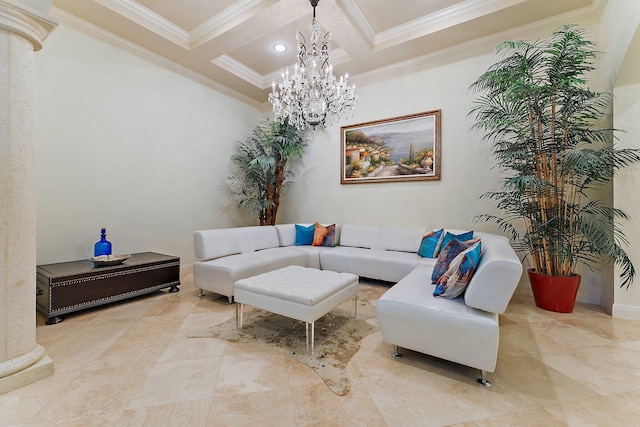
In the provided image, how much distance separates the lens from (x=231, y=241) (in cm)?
370

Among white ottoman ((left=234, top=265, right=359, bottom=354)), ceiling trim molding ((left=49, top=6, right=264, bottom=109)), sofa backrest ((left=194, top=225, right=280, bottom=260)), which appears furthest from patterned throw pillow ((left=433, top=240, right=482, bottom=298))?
ceiling trim molding ((left=49, top=6, right=264, bottom=109))

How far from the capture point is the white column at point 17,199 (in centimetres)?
158

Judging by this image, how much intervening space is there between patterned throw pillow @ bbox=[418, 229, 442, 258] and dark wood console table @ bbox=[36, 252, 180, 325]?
10.6 feet

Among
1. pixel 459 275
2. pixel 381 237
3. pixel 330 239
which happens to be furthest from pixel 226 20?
pixel 459 275

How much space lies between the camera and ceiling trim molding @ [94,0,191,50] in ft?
10.1

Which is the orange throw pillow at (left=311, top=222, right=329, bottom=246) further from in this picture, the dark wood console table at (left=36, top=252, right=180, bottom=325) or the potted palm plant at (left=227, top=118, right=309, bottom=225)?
the dark wood console table at (left=36, top=252, right=180, bottom=325)

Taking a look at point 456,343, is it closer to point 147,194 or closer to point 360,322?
point 360,322

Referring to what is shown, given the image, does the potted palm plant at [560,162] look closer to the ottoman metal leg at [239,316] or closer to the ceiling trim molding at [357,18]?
the ceiling trim molding at [357,18]

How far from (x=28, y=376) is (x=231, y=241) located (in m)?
2.22

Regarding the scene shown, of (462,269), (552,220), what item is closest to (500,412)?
(462,269)

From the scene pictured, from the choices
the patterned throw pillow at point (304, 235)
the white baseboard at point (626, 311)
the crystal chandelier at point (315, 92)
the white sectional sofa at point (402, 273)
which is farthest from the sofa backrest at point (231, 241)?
the white baseboard at point (626, 311)

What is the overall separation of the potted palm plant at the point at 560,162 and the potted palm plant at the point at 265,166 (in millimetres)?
3119

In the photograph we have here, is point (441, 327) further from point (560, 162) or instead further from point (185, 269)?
point (185, 269)

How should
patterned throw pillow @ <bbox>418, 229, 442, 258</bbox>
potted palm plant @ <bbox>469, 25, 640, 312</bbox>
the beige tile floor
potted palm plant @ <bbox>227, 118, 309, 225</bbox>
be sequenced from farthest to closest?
potted palm plant @ <bbox>227, 118, 309, 225</bbox> → patterned throw pillow @ <bbox>418, 229, 442, 258</bbox> → potted palm plant @ <bbox>469, 25, 640, 312</bbox> → the beige tile floor
